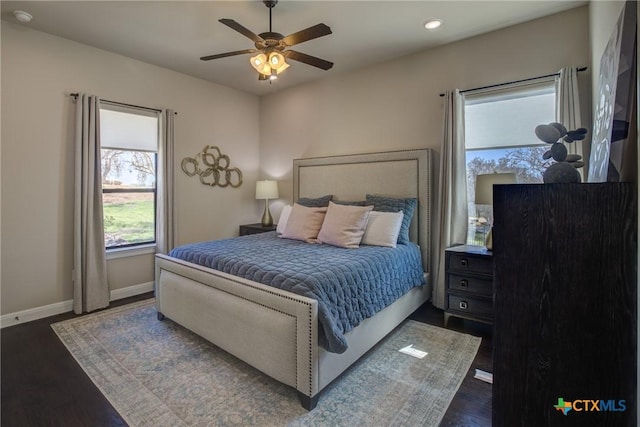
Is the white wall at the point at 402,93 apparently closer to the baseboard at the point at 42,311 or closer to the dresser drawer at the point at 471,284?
the dresser drawer at the point at 471,284

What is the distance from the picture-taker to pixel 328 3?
2.63 m

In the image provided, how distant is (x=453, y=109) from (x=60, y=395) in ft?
13.0

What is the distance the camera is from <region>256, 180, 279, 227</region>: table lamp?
4781 millimetres

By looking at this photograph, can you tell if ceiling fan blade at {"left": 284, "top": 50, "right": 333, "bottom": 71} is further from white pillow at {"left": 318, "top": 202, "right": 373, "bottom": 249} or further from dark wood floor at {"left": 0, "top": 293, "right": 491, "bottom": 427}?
dark wood floor at {"left": 0, "top": 293, "right": 491, "bottom": 427}

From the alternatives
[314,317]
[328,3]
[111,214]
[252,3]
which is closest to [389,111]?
[328,3]

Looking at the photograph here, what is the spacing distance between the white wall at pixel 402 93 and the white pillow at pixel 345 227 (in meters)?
1.10

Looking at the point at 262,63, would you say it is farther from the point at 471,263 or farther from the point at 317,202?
the point at 471,263

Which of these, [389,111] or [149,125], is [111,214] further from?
[389,111]

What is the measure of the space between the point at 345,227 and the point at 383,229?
38cm

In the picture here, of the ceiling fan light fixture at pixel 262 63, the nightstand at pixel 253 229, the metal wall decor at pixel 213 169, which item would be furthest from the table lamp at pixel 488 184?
the metal wall decor at pixel 213 169

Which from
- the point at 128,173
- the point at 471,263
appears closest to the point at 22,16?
the point at 128,173

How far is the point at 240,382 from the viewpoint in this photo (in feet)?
6.94

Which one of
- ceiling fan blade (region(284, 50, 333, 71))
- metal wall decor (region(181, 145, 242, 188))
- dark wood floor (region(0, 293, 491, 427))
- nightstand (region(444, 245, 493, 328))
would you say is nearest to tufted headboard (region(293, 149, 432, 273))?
nightstand (region(444, 245, 493, 328))

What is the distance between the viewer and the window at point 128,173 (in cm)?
362
